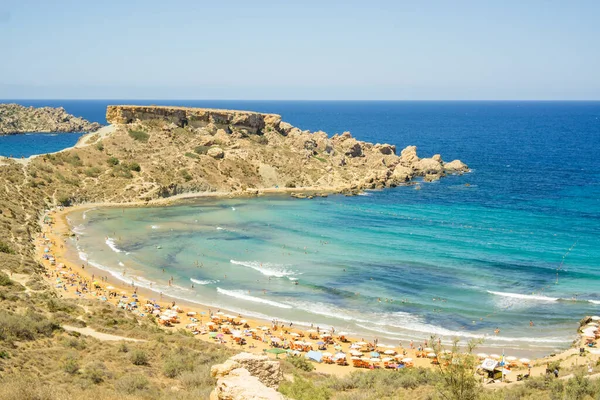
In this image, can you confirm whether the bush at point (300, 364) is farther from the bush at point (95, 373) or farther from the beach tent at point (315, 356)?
the bush at point (95, 373)

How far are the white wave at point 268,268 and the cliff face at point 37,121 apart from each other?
123107mm

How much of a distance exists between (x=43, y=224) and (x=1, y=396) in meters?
46.6

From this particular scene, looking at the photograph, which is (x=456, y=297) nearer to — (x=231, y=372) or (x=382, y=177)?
(x=231, y=372)

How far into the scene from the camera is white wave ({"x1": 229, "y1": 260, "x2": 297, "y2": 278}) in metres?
43.6

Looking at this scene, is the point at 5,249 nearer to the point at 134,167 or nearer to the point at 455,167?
the point at 134,167

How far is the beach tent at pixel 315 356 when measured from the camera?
2952 centimetres

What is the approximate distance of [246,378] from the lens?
1226 cm

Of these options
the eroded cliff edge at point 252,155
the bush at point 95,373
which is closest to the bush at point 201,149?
the eroded cliff edge at point 252,155

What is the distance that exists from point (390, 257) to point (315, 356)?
746 inches

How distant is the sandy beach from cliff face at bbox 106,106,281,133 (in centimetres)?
4868

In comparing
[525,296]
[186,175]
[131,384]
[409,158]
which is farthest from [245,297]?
[409,158]

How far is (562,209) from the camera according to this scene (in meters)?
63.4

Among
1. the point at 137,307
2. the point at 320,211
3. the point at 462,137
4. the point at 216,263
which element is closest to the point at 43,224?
the point at 216,263

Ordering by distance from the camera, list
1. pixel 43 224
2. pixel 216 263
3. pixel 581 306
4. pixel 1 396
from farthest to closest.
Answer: pixel 43 224 < pixel 216 263 < pixel 581 306 < pixel 1 396
